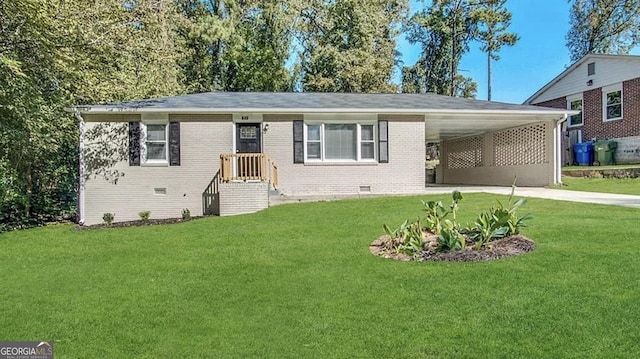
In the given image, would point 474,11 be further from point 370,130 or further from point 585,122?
point 370,130

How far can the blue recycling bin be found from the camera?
1991cm

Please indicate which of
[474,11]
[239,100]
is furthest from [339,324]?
[474,11]

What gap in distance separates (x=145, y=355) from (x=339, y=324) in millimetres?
1559

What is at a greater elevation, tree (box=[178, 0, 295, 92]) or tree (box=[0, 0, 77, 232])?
tree (box=[178, 0, 295, 92])

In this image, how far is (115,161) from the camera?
41.9ft

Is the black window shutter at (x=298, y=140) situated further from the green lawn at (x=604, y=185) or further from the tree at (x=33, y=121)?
the green lawn at (x=604, y=185)

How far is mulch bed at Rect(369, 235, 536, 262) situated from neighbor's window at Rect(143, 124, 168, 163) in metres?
8.66

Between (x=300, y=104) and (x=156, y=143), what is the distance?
4.38 metres

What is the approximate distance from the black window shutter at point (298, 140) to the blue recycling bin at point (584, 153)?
1385 cm

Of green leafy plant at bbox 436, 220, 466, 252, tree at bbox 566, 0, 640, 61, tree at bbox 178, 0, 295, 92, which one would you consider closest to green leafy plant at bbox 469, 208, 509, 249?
green leafy plant at bbox 436, 220, 466, 252

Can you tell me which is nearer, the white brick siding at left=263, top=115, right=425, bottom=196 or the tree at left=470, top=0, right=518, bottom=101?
the white brick siding at left=263, top=115, right=425, bottom=196

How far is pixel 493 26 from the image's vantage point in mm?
31422

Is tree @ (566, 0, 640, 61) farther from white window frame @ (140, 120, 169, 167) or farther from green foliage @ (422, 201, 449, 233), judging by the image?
green foliage @ (422, 201, 449, 233)

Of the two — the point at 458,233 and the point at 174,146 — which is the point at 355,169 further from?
the point at 458,233
